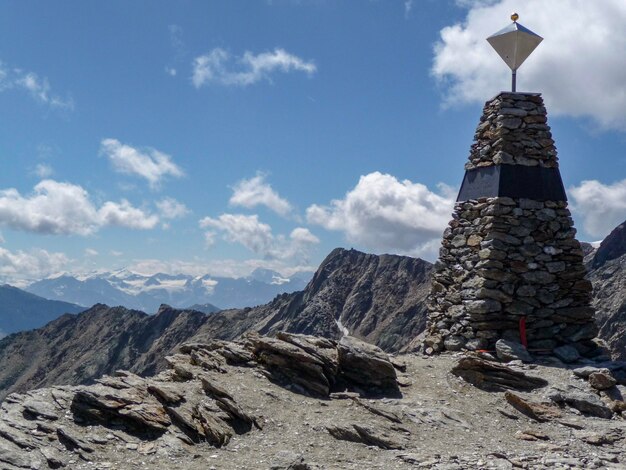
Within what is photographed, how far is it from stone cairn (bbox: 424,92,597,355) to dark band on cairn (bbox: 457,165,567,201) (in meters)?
0.03

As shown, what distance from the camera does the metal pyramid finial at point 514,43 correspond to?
18.8 m

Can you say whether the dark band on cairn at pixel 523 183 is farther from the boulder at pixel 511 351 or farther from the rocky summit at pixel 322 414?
the rocky summit at pixel 322 414

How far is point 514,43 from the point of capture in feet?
62.1

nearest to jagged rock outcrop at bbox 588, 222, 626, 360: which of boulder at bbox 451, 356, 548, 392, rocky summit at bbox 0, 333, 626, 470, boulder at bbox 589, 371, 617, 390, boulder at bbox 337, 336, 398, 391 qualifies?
boulder at bbox 589, 371, 617, 390

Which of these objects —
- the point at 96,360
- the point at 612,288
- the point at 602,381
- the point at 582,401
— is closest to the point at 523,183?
the point at 602,381

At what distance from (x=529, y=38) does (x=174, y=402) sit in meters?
15.1

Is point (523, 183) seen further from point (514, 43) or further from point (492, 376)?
point (492, 376)

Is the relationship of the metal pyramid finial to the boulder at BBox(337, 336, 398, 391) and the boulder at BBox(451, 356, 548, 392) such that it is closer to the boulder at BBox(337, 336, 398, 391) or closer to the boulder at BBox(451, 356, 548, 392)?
the boulder at BBox(451, 356, 548, 392)

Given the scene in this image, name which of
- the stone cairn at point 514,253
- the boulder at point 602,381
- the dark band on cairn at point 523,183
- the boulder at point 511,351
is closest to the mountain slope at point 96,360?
the stone cairn at point 514,253

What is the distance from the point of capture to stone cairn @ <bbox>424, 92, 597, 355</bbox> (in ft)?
55.2

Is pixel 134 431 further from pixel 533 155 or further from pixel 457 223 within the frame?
pixel 533 155

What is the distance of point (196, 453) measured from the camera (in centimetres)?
1062

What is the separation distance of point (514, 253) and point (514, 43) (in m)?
6.82

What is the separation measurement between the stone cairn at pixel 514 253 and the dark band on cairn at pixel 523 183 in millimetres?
29
